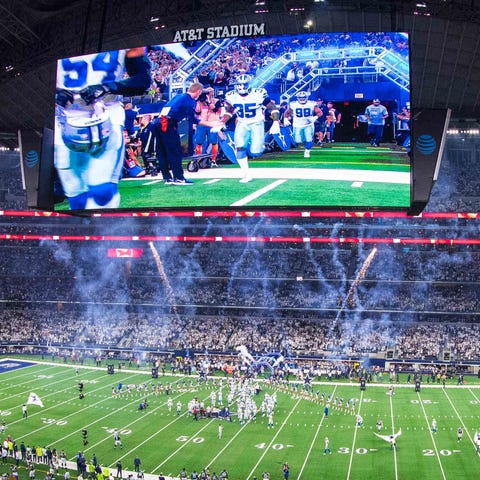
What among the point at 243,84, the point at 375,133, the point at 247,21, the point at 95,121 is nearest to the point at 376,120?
the point at 375,133

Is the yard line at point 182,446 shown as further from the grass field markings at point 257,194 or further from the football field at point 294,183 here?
the grass field markings at point 257,194

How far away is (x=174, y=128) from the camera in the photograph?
12.5 metres

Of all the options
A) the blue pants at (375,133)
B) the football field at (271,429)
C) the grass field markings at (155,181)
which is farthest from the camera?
the football field at (271,429)

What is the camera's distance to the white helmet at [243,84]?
12312mm

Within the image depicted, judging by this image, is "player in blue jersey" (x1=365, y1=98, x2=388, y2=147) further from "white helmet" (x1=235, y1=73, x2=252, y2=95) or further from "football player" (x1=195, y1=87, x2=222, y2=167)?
"football player" (x1=195, y1=87, x2=222, y2=167)

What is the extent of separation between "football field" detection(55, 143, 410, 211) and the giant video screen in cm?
2

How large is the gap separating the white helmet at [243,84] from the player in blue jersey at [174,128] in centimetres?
65

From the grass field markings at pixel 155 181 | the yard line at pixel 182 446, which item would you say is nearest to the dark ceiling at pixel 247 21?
the grass field markings at pixel 155 181

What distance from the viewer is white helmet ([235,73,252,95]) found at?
12312 millimetres

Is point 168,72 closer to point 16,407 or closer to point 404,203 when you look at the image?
point 404,203

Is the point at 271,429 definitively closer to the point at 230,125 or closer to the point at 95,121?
the point at 230,125

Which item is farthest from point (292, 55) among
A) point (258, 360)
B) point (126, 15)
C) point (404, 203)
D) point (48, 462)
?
point (258, 360)

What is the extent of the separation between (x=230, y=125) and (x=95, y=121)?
241 centimetres

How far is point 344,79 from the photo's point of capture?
40.2ft
